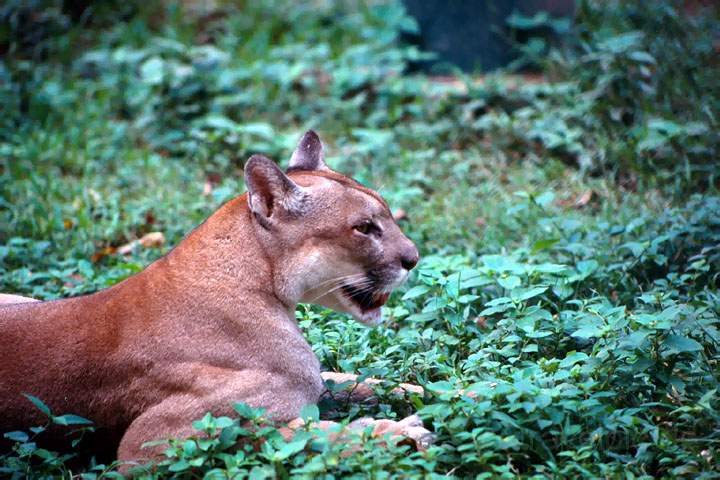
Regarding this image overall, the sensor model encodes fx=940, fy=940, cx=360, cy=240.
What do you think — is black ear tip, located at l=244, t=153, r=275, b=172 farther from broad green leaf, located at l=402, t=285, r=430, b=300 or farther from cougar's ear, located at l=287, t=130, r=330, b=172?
broad green leaf, located at l=402, t=285, r=430, b=300

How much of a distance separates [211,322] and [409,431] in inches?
43.9

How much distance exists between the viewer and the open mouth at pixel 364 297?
5.02m

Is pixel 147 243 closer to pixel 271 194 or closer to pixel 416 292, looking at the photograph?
pixel 416 292

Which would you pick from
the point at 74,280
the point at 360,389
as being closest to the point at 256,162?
the point at 360,389

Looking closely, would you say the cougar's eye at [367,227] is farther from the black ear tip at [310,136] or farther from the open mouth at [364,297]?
the black ear tip at [310,136]

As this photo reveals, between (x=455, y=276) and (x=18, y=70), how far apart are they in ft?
24.0

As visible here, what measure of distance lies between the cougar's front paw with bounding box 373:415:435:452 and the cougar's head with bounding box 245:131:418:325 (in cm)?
78

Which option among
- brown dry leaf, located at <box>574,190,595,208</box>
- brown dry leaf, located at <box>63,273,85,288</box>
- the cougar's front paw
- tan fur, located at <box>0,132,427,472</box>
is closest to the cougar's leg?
tan fur, located at <box>0,132,427,472</box>

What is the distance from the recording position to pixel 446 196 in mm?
8711

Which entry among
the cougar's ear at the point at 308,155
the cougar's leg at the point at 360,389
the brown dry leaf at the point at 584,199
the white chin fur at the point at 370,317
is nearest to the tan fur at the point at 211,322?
the white chin fur at the point at 370,317

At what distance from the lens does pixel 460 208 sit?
8.33 m

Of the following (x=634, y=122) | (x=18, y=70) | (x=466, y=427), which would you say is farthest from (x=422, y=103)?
(x=466, y=427)

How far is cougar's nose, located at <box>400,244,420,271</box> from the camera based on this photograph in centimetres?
504

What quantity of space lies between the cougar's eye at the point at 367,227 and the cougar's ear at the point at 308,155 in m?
0.70
